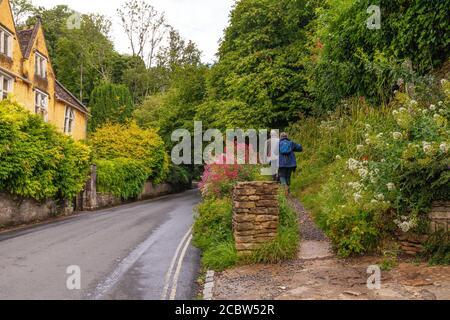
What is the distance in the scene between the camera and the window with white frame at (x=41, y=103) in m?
27.1

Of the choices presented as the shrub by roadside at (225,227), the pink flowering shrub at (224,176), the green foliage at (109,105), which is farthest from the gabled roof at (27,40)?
the pink flowering shrub at (224,176)

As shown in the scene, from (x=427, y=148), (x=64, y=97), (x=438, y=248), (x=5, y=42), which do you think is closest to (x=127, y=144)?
(x=64, y=97)

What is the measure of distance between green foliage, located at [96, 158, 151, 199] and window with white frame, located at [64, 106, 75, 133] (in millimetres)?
5059

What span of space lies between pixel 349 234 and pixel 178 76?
3260 centimetres

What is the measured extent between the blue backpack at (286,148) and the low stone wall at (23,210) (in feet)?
36.3

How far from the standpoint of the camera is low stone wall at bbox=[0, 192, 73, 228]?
655 inches

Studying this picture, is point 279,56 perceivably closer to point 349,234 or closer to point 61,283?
point 349,234

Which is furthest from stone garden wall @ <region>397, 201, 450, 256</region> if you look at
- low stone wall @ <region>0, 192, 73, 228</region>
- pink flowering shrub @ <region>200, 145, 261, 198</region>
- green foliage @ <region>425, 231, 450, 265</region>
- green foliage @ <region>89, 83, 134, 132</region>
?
green foliage @ <region>89, 83, 134, 132</region>

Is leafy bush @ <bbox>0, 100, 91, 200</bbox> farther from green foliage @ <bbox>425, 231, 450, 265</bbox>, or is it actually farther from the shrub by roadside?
green foliage @ <bbox>425, 231, 450, 265</bbox>

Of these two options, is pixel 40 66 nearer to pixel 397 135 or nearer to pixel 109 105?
pixel 109 105

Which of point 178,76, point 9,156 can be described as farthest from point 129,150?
point 9,156

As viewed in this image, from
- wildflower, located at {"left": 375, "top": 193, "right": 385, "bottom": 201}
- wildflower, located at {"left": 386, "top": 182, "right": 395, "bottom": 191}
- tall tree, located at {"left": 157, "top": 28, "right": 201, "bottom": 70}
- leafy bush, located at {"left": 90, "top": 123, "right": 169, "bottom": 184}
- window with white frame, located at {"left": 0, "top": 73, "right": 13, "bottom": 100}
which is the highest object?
tall tree, located at {"left": 157, "top": 28, "right": 201, "bottom": 70}

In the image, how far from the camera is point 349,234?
798 centimetres

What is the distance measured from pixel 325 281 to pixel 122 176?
2383cm
